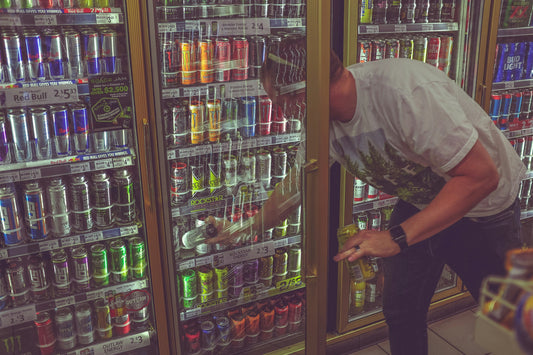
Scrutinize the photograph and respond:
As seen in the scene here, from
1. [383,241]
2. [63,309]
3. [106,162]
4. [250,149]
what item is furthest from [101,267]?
[383,241]

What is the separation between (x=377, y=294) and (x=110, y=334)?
54.9 inches

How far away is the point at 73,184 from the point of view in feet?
6.05

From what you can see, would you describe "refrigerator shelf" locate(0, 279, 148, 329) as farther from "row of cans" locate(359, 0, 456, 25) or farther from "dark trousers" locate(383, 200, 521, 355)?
"row of cans" locate(359, 0, 456, 25)

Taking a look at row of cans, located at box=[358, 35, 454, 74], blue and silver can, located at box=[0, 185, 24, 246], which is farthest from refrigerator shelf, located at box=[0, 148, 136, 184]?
row of cans, located at box=[358, 35, 454, 74]

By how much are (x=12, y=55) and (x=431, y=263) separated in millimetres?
1623

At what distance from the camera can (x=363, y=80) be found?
1.32m

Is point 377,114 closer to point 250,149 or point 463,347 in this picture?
point 250,149

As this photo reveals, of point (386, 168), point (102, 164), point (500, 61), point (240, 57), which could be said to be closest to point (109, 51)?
point (102, 164)

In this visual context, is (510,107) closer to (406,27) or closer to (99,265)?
(406,27)

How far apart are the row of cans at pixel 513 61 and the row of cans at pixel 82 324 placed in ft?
7.16

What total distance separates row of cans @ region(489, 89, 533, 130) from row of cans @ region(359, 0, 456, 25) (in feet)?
1.76

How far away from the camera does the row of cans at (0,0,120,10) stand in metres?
1.57

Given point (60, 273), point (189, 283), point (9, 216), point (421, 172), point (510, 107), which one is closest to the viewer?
point (421, 172)

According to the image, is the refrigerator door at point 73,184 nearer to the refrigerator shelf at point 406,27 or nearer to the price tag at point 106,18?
the price tag at point 106,18
